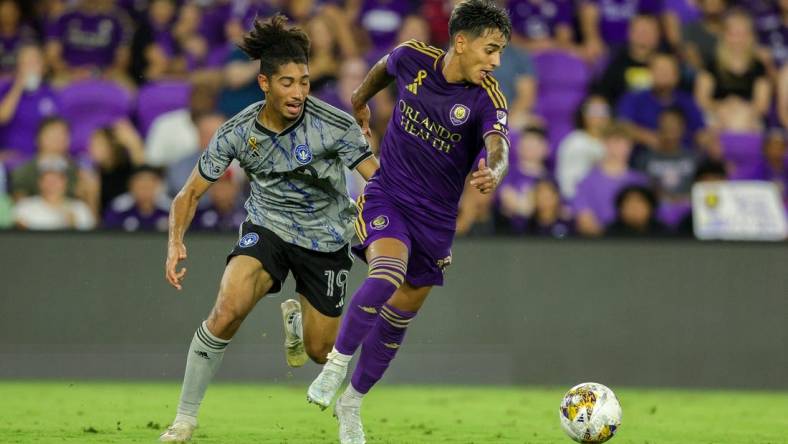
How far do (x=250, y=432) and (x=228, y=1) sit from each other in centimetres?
671

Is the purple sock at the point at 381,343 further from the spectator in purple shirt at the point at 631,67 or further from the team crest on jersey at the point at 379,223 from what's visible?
the spectator in purple shirt at the point at 631,67

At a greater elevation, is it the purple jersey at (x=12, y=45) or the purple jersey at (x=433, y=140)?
the purple jersey at (x=433, y=140)

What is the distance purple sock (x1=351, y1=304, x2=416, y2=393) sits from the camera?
24.7ft

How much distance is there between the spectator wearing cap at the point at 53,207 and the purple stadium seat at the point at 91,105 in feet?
1.96

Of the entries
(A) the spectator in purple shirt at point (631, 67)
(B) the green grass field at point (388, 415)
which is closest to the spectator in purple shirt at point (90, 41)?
(B) the green grass field at point (388, 415)

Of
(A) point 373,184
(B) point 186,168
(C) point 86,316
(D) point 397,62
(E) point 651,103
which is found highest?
(D) point 397,62

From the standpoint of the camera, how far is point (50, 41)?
13141 mm

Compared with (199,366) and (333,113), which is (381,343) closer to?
(199,366)

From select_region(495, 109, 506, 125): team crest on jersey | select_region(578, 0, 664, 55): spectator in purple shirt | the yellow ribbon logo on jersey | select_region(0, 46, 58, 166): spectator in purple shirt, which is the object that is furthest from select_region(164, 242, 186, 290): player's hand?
select_region(578, 0, 664, 55): spectator in purple shirt

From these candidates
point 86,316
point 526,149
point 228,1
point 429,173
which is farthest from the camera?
point 228,1

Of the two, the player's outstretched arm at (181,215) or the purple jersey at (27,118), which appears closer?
the player's outstretched arm at (181,215)


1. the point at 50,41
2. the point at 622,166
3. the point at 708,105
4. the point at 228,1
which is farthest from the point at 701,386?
the point at 50,41

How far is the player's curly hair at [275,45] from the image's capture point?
7262 mm

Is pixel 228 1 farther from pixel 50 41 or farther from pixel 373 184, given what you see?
pixel 373 184
